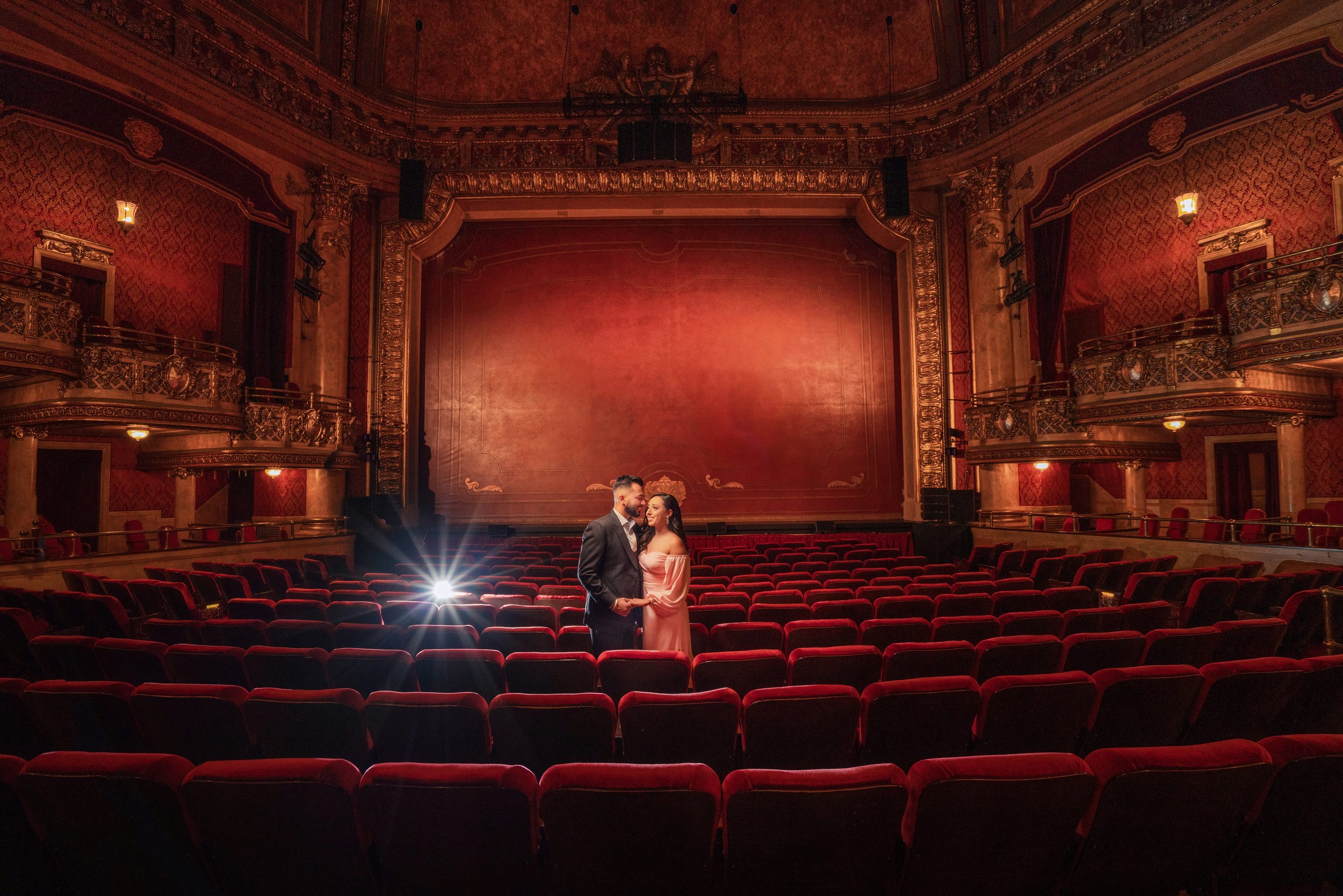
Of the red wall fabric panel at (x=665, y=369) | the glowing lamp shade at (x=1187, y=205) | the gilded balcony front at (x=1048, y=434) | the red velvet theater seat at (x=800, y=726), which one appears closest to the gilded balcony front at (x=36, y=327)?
the red wall fabric panel at (x=665, y=369)

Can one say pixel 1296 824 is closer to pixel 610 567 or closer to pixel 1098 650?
pixel 1098 650

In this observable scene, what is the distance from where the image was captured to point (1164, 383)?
956 cm

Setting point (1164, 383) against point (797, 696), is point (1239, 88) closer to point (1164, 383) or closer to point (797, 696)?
point (1164, 383)

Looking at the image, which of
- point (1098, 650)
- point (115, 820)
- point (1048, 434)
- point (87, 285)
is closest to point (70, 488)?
point (87, 285)

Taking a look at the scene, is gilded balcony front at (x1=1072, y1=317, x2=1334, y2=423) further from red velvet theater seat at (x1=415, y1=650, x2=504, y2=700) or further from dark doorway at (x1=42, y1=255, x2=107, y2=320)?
dark doorway at (x1=42, y1=255, x2=107, y2=320)

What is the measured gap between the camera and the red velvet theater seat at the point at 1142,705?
95.3 inches

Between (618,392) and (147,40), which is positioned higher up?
(147,40)

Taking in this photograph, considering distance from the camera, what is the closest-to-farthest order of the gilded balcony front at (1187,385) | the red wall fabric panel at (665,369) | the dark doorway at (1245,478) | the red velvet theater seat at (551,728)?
the red velvet theater seat at (551,728), the gilded balcony front at (1187,385), the dark doorway at (1245,478), the red wall fabric panel at (665,369)

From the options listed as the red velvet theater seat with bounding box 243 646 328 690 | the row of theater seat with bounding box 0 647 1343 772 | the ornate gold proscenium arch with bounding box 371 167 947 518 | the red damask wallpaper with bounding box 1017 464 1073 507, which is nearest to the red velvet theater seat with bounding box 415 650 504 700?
the red velvet theater seat with bounding box 243 646 328 690

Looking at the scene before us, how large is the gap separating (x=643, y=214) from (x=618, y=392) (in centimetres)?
368

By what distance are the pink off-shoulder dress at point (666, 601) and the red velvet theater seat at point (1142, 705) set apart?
1.83 meters

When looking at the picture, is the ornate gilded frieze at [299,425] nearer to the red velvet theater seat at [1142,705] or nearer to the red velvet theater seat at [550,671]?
the red velvet theater seat at [550,671]

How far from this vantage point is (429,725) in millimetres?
2258

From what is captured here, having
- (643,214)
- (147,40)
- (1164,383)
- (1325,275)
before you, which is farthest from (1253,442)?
(147,40)
